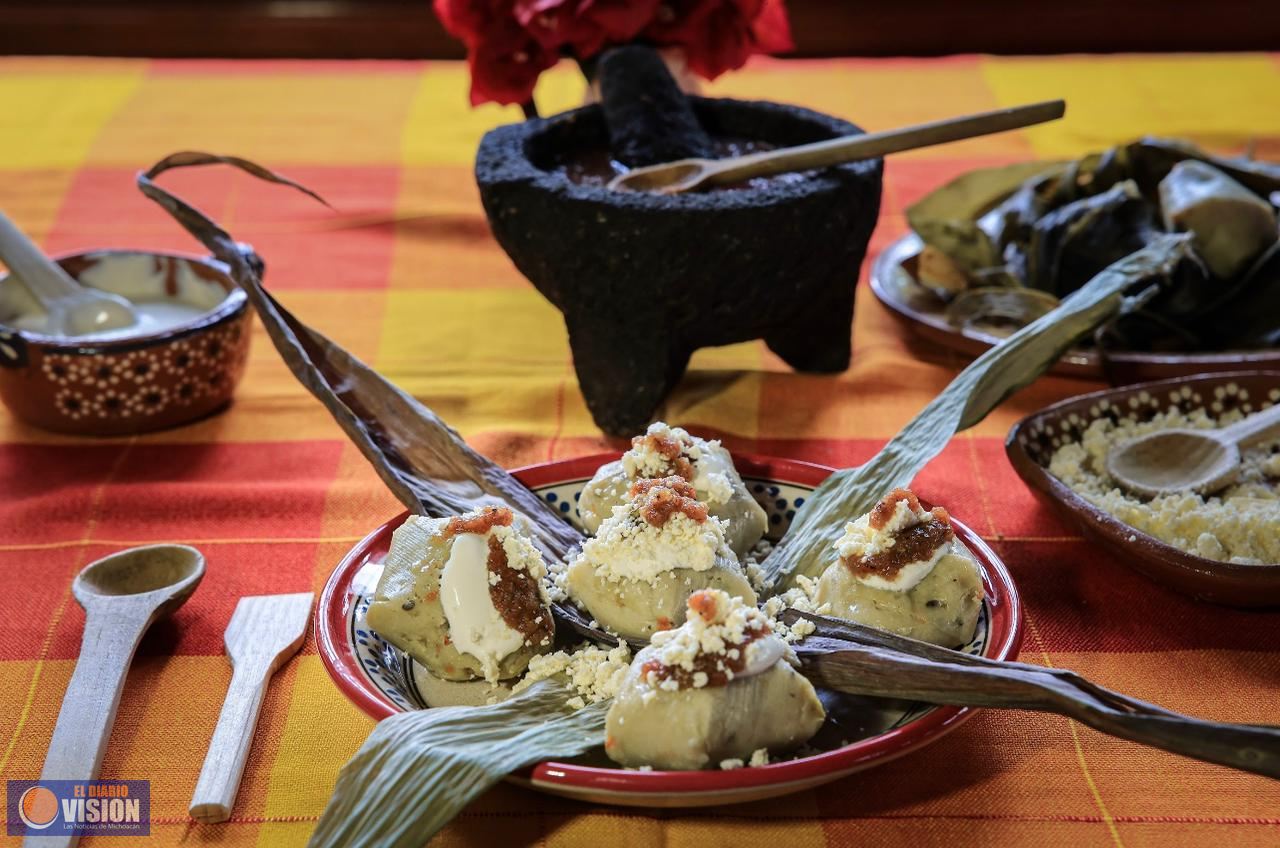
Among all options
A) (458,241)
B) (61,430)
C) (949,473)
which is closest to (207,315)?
(61,430)

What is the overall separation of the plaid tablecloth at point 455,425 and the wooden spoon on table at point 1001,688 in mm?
106

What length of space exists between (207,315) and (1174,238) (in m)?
1.02

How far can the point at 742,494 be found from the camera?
1.07 m

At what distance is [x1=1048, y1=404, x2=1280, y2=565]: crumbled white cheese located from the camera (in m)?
1.09

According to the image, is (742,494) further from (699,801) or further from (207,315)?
(207,315)

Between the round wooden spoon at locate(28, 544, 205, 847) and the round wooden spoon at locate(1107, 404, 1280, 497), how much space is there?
0.86 metres

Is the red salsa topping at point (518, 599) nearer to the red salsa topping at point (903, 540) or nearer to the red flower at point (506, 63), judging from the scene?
the red salsa topping at point (903, 540)

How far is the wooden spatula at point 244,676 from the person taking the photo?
2.91 feet

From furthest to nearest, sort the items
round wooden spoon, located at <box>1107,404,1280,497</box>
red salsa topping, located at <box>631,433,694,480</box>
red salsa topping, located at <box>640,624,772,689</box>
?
round wooden spoon, located at <box>1107,404,1280,497</box>, red salsa topping, located at <box>631,433,694,480</box>, red salsa topping, located at <box>640,624,772,689</box>

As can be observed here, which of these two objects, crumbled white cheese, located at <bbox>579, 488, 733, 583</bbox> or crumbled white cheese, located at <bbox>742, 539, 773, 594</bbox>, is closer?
crumbled white cheese, located at <bbox>579, 488, 733, 583</bbox>

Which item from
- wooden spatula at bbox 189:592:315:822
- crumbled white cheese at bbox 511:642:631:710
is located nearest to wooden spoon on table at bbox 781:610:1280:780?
crumbled white cheese at bbox 511:642:631:710

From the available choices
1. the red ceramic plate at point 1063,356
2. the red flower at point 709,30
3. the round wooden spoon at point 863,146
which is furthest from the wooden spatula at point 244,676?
the red flower at point 709,30

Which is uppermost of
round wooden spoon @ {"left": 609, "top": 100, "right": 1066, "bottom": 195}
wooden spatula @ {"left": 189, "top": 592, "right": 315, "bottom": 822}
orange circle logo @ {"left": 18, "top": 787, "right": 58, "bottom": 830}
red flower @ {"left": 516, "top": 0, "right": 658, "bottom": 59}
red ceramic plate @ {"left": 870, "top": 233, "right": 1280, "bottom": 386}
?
red flower @ {"left": 516, "top": 0, "right": 658, "bottom": 59}

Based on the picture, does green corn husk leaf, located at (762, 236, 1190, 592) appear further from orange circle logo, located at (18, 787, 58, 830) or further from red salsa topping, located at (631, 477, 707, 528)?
orange circle logo, located at (18, 787, 58, 830)
